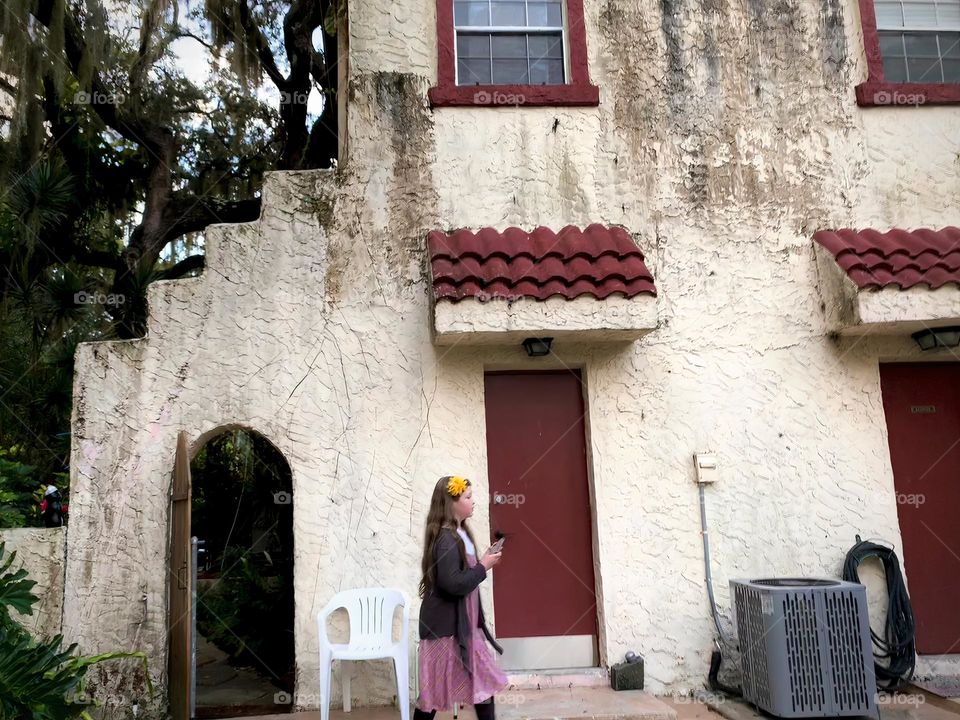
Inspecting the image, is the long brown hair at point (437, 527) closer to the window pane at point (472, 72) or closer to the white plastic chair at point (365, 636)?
the white plastic chair at point (365, 636)

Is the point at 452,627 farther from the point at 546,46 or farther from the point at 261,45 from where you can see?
the point at 261,45

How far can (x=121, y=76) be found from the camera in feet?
31.1

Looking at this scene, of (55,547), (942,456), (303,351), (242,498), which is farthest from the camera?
(242,498)

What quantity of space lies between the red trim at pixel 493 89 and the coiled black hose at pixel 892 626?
4253 mm

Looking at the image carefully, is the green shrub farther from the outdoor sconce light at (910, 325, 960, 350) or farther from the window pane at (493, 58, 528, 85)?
the outdoor sconce light at (910, 325, 960, 350)

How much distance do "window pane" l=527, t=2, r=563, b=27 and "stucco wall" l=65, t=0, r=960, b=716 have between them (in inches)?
12.9

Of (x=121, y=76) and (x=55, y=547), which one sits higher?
(x=121, y=76)

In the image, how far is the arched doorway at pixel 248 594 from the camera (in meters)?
7.09

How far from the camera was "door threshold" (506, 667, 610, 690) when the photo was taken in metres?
6.38

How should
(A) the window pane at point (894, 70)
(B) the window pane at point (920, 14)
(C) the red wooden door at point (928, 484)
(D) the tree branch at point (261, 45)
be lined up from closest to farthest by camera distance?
1. (C) the red wooden door at point (928, 484)
2. (A) the window pane at point (894, 70)
3. (B) the window pane at point (920, 14)
4. (D) the tree branch at point (261, 45)

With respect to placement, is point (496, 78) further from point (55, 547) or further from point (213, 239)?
point (55, 547)

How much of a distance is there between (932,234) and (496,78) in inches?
153

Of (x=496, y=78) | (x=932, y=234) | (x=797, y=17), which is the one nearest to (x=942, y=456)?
(x=932, y=234)

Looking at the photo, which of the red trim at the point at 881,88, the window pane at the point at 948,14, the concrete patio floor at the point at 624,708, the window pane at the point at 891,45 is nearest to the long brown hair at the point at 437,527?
the concrete patio floor at the point at 624,708
